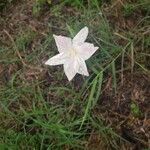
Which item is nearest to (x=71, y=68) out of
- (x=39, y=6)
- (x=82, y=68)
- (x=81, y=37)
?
(x=82, y=68)

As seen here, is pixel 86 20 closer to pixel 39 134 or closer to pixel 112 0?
pixel 112 0

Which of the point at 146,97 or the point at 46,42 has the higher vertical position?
the point at 46,42

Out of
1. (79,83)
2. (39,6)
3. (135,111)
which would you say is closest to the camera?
(135,111)

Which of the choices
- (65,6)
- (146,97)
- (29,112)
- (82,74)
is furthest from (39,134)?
(65,6)

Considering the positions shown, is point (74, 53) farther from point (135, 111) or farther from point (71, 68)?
point (135, 111)

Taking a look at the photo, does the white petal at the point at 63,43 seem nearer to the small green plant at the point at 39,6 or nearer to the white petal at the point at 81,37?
the white petal at the point at 81,37

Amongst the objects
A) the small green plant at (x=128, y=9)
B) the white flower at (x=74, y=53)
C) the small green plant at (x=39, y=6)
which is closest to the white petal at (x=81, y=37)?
the white flower at (x=74, y=53)
